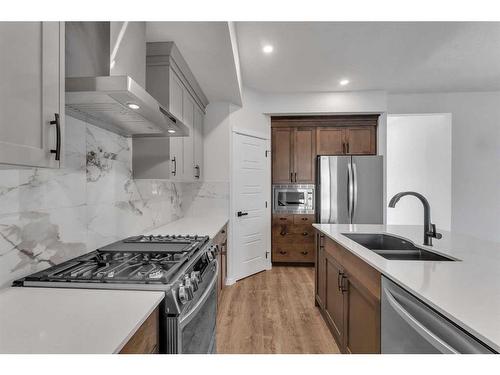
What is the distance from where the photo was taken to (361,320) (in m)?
1.53

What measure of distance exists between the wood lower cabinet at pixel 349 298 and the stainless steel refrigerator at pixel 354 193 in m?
1.50

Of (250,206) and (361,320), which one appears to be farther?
(250,206)

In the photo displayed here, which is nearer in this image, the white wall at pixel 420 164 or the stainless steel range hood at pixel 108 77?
the stainless steel range hood at pixel 108 77

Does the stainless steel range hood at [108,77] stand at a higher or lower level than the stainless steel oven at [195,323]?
higher

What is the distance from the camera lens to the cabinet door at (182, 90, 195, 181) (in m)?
2.61

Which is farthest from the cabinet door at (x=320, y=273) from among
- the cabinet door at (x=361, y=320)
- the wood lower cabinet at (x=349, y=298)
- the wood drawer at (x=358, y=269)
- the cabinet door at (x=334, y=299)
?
the cabinet door at (x=361, y=320)

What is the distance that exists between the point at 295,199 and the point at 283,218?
0.36m

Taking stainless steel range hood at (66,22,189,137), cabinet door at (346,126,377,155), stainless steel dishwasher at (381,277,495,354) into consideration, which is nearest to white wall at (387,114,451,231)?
cabinet door at (346,126,377,155)

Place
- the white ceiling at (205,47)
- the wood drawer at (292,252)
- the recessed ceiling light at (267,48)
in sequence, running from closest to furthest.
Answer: the white ceiling at (205,47) → the recessed ceiling light at (267,48) → the wood drawer at (292,252)

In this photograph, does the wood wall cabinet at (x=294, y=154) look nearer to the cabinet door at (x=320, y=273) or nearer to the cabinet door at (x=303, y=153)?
the cabinet door at (x=303, y=153)

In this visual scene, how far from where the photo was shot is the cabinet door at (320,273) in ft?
8.02

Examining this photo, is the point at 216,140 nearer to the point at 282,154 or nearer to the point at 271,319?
the point at 282,154

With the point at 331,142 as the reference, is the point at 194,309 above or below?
below

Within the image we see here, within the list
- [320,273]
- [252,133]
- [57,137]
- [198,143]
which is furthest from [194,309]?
[252,133]
